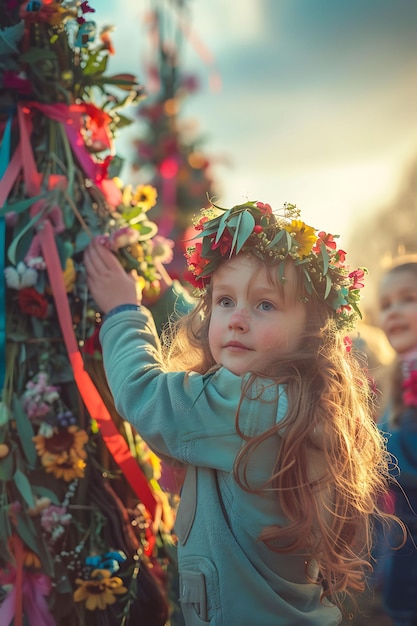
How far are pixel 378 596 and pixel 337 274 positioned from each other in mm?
3602

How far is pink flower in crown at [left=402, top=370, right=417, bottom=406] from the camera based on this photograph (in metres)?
3.71

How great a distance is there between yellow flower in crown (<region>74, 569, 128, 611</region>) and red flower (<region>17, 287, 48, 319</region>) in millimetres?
789

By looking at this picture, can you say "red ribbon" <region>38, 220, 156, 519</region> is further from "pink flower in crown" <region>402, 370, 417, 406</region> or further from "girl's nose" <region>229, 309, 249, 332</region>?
"pink flower in crown" <region>402, 370, 417, 406</region>

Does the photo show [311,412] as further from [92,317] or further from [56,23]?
[56,23]

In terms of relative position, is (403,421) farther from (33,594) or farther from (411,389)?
(33,594)

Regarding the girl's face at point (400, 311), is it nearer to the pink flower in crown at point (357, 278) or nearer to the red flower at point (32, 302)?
the pink flower in crown at point (357, 278)

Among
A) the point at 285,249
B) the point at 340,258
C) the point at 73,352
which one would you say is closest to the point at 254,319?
the point at 285,249

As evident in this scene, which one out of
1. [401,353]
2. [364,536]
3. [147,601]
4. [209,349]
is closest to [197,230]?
[209,349]

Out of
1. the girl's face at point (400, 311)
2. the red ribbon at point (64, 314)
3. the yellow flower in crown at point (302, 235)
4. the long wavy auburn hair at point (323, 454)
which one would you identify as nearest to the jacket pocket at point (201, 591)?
the long wavy auburn hair at point (323, 454)

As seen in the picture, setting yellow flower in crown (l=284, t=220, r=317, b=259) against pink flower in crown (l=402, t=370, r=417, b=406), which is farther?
pink flower in crown (l=402, t=370, r=417, b=406)

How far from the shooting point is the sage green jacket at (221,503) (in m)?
1.97

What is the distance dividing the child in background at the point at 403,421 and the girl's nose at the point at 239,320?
176 centimetres

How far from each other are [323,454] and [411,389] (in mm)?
1813

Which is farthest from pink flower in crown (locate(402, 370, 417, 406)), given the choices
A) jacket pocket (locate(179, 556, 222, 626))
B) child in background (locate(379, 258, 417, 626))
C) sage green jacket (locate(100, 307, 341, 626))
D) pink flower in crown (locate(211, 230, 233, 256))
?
jacket pocket (locate(179, 556, 222, 626))
